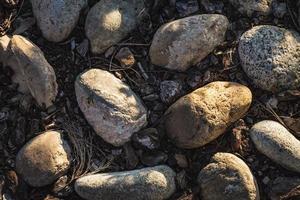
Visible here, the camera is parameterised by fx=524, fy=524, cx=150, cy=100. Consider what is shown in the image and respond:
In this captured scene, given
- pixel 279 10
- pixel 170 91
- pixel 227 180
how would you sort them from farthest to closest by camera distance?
1. pixel 279 10
2. pixel 170 91
3. pixel 227 180

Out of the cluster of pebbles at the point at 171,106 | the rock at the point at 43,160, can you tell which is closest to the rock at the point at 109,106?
the cluster of pebbles at the point at 171,106

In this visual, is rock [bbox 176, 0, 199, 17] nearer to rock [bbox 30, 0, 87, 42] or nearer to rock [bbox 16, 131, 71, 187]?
rock [bbox 30, 0, 87, 42]

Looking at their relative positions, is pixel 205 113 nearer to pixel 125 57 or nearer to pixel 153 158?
pixel 153 158

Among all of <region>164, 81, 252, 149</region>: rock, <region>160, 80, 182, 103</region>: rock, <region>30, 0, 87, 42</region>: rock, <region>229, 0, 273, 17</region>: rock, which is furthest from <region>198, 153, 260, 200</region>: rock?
<region>30, 0, 87, 42</region>: rock

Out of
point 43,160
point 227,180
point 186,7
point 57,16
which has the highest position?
point 57,16

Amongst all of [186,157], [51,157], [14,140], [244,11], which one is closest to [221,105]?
[186,157]

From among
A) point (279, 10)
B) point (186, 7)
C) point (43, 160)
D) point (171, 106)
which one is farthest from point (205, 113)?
point (43, 160)

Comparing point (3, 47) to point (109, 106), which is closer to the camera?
point (109, 106)

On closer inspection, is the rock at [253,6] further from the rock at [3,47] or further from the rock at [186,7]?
the rock at [3,47]
